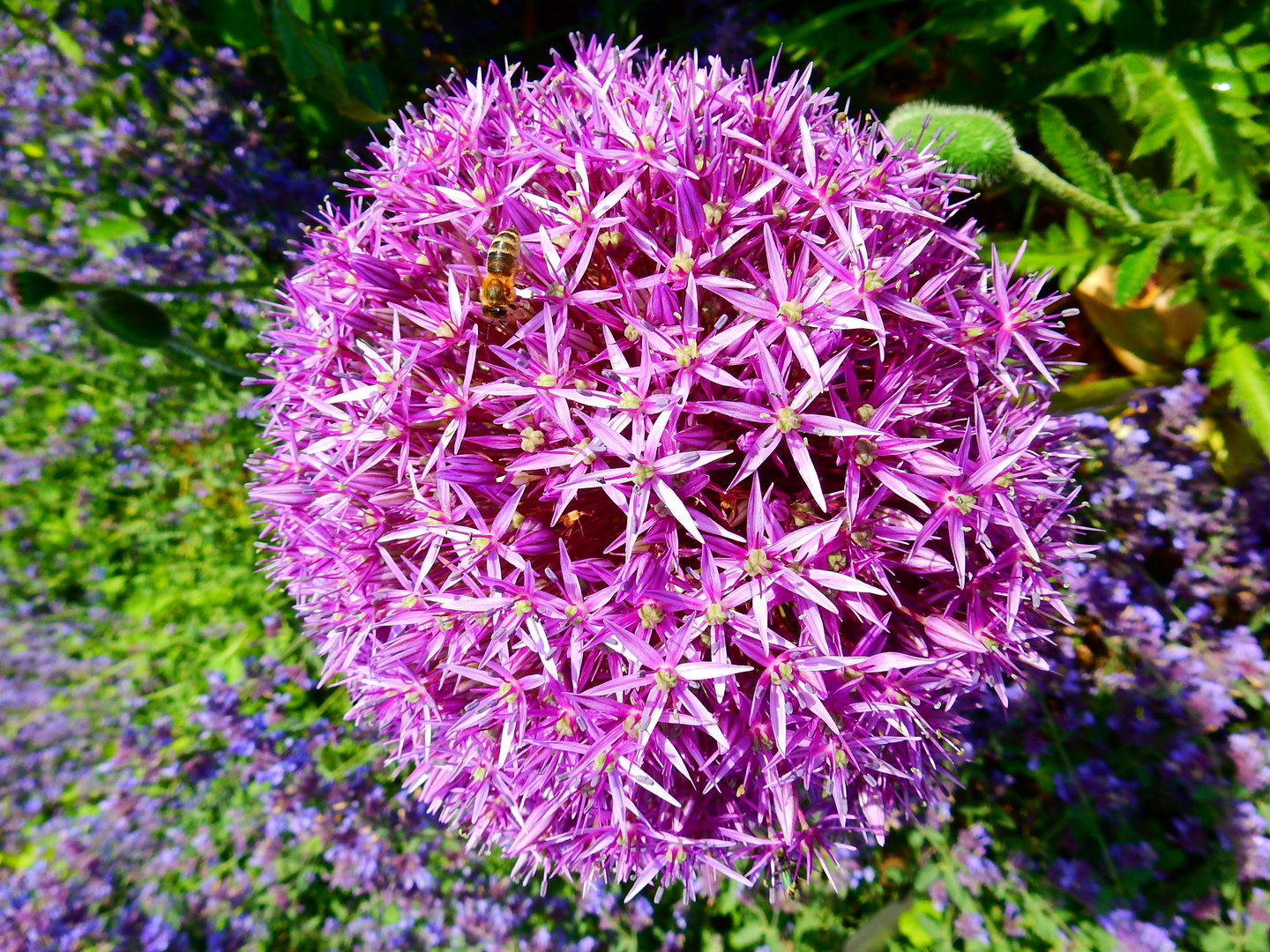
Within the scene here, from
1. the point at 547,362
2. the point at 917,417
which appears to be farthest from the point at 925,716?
the point at 547,362

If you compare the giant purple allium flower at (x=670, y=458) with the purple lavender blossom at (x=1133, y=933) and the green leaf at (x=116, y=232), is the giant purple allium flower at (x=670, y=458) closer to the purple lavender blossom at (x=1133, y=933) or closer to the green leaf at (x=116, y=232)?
the purple lavender blossom at (x=1133, y=933)

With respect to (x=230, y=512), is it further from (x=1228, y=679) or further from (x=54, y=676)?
(x=1228, y=679)

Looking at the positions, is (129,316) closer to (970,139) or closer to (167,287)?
(167,287)

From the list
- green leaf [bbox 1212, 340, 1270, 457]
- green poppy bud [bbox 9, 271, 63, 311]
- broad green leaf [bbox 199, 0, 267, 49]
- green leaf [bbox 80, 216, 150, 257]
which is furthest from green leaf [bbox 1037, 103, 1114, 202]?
green leaf [bbox 80, 216, 150, 257]

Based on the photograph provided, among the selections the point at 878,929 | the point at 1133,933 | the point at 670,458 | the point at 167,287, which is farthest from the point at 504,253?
the point at 878,929

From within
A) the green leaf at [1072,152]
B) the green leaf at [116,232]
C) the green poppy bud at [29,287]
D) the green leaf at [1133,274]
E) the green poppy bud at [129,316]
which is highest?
the green leaf at [116,232]

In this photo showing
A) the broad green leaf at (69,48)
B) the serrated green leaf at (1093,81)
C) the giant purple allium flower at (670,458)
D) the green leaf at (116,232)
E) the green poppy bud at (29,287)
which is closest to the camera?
the giant purple allium flower at (670,458)

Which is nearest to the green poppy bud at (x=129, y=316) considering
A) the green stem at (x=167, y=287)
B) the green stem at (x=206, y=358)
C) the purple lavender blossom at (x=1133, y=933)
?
the green stem at (x=167, y=287)
